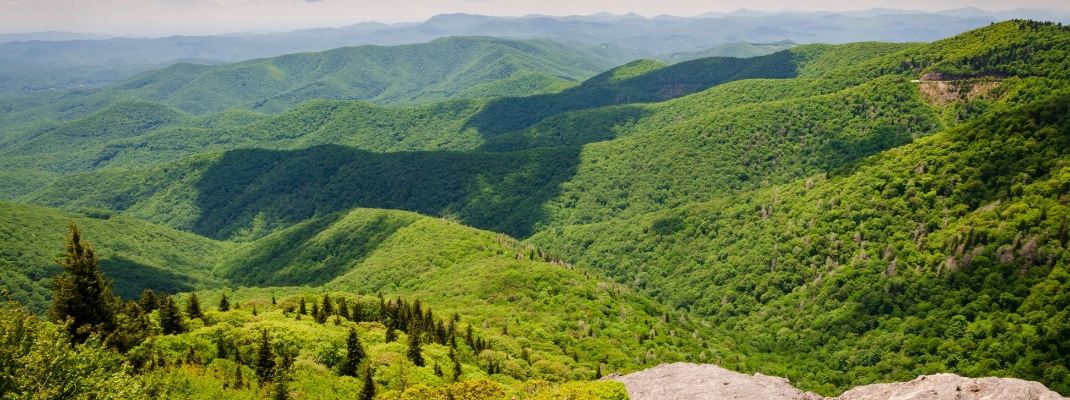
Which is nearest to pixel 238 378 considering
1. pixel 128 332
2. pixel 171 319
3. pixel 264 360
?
pixel 264 360

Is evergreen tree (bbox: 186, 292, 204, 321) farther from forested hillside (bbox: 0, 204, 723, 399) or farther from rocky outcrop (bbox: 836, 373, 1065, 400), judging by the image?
rocky outcrop (bbox: 836, 373, 1065, 400)

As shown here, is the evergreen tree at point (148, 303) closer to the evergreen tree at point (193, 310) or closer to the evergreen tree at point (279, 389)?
the evergreen tree at point (193, 310)

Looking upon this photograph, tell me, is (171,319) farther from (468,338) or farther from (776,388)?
(776,388)

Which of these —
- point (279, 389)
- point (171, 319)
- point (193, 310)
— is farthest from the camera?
point (193, 310)

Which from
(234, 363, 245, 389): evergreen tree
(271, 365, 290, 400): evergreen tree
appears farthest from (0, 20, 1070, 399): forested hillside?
(234, 363, 245, 389): evergreen tree

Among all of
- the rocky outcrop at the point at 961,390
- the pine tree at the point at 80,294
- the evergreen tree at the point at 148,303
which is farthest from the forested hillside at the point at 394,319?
the rocky outcrop at the point at 961,390
